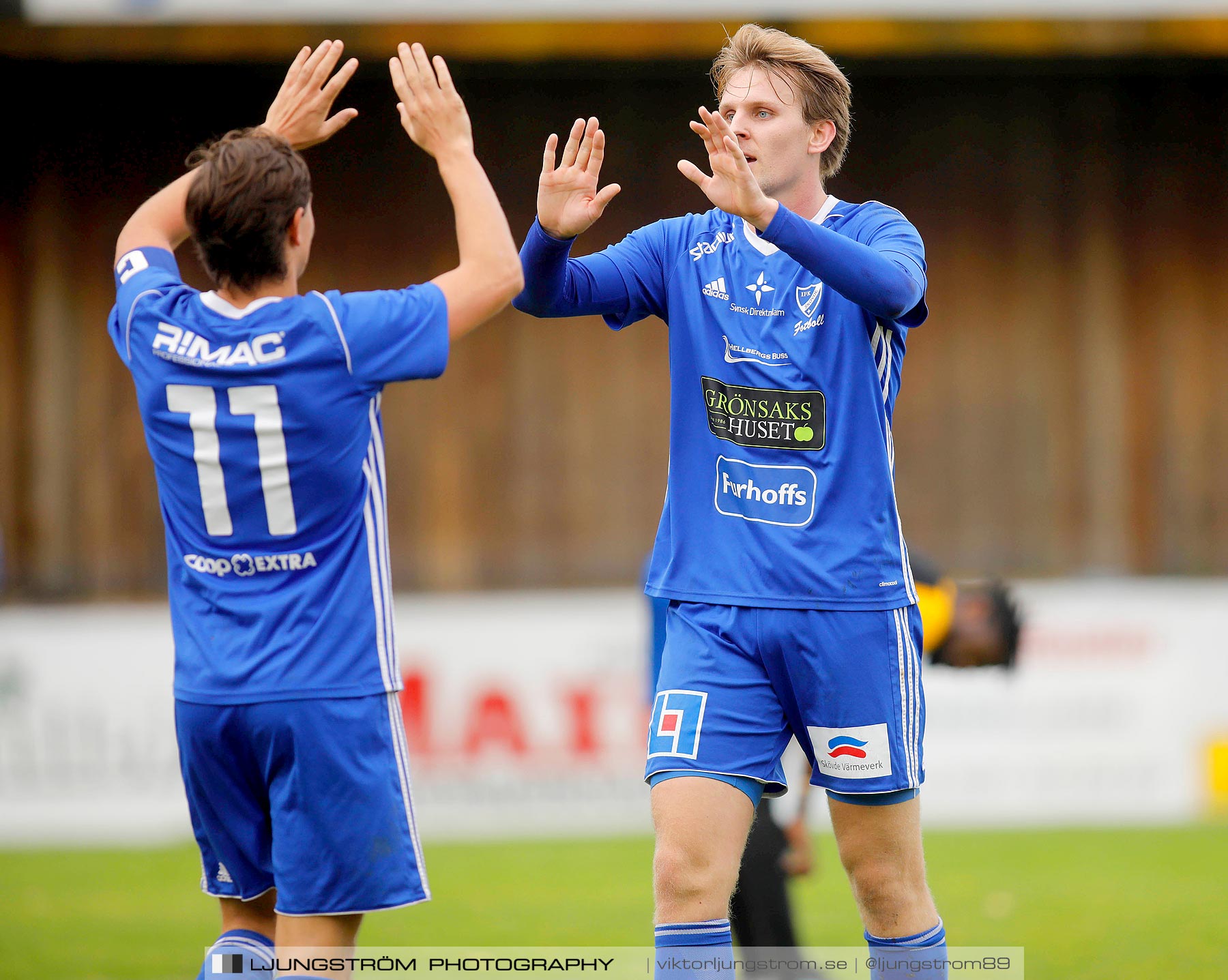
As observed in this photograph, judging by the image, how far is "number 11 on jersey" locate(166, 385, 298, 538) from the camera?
2531 mm

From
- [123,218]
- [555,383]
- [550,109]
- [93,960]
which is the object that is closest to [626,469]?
[555,383]

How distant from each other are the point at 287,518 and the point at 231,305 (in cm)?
41

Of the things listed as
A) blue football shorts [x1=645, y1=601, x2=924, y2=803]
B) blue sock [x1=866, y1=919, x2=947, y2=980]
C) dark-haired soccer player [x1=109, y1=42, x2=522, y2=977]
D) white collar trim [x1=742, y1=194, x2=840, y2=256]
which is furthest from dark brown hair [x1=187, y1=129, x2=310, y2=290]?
blue sock [x1=866, y1=919, x2=947, y2=980]

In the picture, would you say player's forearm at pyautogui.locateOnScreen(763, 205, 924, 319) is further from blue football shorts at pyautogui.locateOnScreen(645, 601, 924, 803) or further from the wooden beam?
the wooden beam

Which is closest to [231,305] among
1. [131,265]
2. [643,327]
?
[131,265]

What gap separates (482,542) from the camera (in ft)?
30.1

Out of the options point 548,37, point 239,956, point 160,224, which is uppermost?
point 548,37

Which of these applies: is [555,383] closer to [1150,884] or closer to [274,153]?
[1150,884]

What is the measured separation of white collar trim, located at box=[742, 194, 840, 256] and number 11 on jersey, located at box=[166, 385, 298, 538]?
1214 millimetres

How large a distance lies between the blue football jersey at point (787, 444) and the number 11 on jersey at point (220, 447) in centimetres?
94

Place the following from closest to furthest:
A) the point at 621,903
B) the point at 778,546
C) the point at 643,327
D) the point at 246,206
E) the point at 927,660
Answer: the point at 246,206
the point at 778,546
the point at 927,660
the point at 621,903
the point at 643,327

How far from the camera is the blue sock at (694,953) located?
2.82 metres

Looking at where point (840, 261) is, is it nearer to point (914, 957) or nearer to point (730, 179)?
point (730, 179)

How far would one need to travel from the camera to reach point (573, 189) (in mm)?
3121
